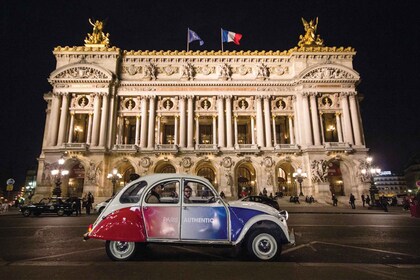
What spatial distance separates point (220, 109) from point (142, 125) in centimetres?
1184

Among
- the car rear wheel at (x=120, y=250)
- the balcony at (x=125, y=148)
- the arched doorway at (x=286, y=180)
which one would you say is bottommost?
the car rear wheel at (x=120, y=250)

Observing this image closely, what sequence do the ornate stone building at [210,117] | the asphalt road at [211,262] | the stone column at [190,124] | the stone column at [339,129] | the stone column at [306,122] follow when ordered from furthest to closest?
1. the stone column at [339,129]
2. the stone column at [190,124]
3. the stone column at [306,122]
4. the ornate stone building at [210,117]
5. the asphalt road at [211,262]

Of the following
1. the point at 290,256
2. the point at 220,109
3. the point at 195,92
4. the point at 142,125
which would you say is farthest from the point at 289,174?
the point at 290,256

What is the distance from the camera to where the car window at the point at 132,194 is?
5.77 m

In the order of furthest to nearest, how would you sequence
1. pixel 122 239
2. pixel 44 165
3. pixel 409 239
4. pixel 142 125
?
pixel 142 125, pixel 44 165, pixel 409 239, pixel 122 239

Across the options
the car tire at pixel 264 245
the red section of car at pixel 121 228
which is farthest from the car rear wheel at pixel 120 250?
the car tire at pixel 264 245

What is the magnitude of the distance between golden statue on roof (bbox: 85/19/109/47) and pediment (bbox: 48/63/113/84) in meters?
4.82

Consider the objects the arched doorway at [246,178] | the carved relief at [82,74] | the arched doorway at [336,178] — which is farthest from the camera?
the carved relief at [82,74]

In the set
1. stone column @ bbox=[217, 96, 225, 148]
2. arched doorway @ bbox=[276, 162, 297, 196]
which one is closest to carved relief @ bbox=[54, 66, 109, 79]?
stone column @ bbox=[217, 96, 225, 148]

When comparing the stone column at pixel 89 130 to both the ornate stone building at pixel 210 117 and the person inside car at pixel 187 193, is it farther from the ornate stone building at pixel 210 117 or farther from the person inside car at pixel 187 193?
the person inside car at pixel 187 193

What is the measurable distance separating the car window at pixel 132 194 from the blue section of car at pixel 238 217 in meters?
2.16

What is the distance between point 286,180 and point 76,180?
31.9 meters

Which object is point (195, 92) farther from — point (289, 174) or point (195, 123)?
point (289, 174)

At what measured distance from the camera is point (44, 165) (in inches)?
1319
